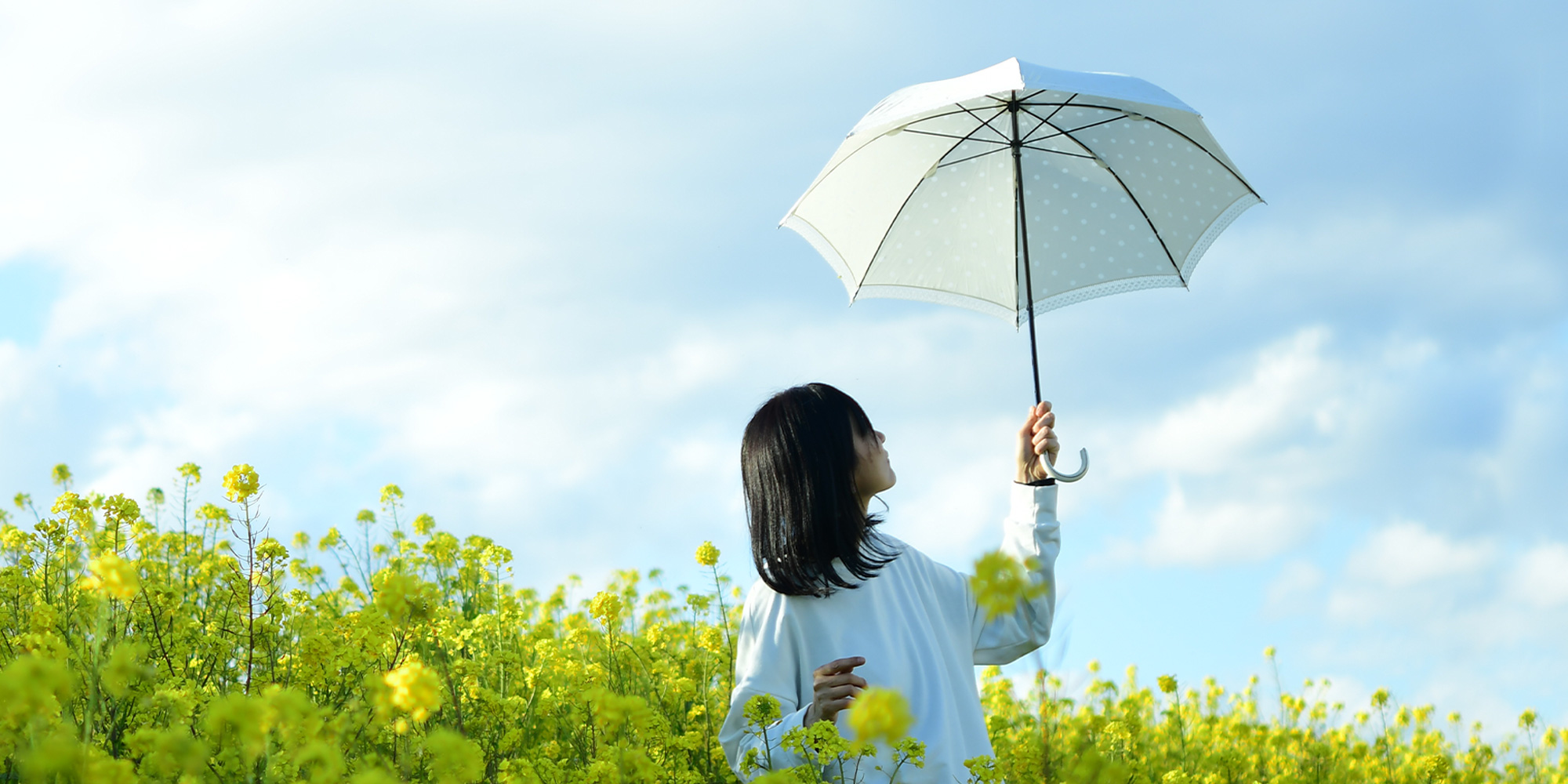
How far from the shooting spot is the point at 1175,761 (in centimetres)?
555

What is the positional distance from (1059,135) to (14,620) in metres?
4.37

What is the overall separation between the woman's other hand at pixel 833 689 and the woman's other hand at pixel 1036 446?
89 cm

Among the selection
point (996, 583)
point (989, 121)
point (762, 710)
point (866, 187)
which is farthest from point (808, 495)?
point (989, 121)

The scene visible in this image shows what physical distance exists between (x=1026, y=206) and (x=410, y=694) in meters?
3.21

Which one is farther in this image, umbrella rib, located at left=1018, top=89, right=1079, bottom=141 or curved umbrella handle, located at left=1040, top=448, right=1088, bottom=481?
umbrella rib, located at left=1018, top=89, right=1079, bottom=141

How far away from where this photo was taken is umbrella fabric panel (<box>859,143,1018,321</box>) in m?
4.43

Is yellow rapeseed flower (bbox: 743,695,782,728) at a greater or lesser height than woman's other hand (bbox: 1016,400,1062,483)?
lesser

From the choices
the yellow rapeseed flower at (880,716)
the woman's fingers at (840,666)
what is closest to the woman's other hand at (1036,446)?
the woman's fingers at (840,666)

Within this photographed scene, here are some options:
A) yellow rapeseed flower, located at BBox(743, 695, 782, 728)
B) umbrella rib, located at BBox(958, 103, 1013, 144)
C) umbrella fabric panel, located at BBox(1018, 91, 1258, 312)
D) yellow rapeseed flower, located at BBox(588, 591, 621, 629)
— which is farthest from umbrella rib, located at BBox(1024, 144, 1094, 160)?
yellow rapeseed flower, located at BBox(743, 695, 782, 728)

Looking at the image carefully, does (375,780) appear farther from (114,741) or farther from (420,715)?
(114,741)

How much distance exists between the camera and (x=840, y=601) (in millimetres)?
2908

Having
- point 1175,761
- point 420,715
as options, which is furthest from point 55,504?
point 1175,761

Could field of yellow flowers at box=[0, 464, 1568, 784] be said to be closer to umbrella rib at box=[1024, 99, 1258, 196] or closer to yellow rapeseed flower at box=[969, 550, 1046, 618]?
yellow rapeseed flower at box=[969, 550, 1046, 618]

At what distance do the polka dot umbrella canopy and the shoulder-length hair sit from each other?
1575 millimetres
